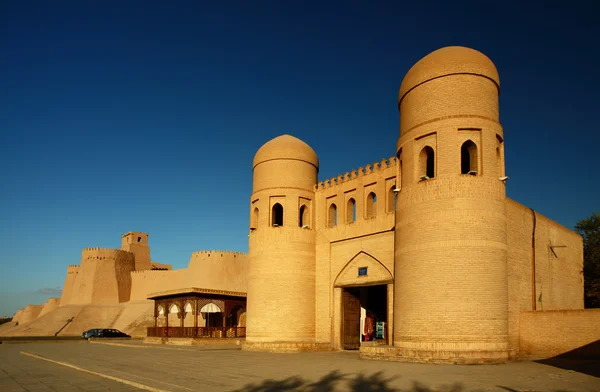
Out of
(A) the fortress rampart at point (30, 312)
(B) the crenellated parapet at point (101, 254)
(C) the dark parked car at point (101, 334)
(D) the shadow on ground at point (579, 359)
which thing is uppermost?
(B) the crenellated parapet at point (101, 254)

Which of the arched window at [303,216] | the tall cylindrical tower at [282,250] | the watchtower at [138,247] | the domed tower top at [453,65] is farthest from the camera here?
the watchtower at [138,247]

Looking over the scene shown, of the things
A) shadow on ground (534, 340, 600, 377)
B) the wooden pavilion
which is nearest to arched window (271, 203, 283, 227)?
the wooden pavilion

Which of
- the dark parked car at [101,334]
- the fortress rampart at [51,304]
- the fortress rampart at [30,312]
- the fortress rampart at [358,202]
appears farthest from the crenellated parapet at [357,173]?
the fortress rampart at [30,312]

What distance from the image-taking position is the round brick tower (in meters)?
16.0

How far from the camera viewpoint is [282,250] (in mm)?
23562

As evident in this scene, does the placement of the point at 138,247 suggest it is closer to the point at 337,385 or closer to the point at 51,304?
the point at 51,304

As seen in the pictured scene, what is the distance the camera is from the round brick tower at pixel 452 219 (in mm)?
15969

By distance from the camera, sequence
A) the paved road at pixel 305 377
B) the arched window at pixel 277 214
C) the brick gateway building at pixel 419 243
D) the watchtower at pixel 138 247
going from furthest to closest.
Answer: the watchtower at pixel 138 247 < the arched window at pixel 277 214 < the brick gateway building at pixel 419 243 < the paved road at pixel 305 377

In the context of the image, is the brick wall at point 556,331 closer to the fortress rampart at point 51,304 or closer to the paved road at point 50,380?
the paved road at point 50,380

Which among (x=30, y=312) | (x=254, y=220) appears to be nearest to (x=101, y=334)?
(x=254, y=220)

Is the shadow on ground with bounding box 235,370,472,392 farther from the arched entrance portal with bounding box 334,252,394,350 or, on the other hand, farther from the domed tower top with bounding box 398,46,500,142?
the domed tower top with bounding box 398,46,500,142

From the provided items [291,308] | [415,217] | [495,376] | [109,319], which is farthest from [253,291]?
[109,319]

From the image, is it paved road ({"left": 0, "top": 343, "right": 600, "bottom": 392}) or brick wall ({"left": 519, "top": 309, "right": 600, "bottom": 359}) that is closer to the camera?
paved road ({"left": 0, "top": 343, "right": 600, "bottom": 392})

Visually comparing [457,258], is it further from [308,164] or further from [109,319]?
[109,319]
